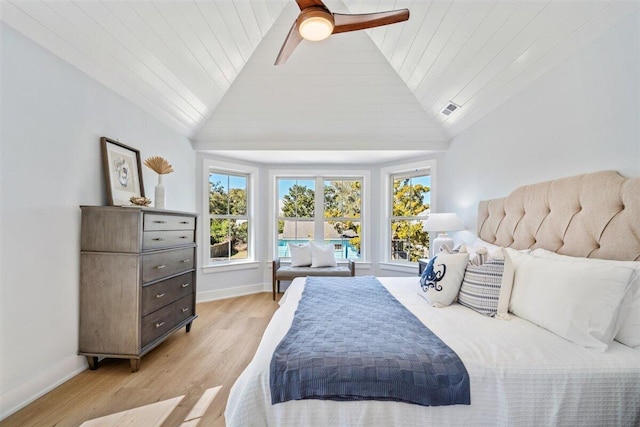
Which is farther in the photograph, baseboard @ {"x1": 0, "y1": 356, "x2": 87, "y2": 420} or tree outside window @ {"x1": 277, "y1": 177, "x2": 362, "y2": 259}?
tree outside window @ {"x1": 277, "y1": 177, "x2": 362, "y2": 259}

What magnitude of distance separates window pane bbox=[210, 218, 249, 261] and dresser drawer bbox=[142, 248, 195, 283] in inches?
51.7

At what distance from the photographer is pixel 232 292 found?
13.8 ft

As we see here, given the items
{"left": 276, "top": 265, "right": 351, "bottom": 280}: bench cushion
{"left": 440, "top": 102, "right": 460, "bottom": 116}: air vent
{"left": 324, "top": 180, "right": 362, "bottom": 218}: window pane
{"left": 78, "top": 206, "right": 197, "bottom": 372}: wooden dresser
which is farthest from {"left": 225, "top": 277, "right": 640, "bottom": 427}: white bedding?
{"left": 324, "top": 180, "right": 362, "bottom": 218}: window pane

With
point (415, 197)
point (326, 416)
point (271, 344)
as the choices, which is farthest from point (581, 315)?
point (415, 197)

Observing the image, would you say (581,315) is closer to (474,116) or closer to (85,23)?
(474,116)

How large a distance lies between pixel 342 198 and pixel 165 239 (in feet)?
9.50

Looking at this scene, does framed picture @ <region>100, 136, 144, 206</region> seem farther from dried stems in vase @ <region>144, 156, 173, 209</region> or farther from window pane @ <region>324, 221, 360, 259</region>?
window pane @ <region>324, 221, 360, 259</region>

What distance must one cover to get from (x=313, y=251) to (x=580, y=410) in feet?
11.2

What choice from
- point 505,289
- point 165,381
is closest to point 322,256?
point 165,381

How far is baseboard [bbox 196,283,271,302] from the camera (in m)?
3.92

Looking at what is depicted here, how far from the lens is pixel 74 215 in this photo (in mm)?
2055

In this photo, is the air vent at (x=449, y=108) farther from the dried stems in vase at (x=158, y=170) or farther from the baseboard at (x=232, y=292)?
the baseboard at (x=232, y=292)

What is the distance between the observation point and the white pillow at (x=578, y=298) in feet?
3.83

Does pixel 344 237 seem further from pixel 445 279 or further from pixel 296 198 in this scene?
pixel 445 279
